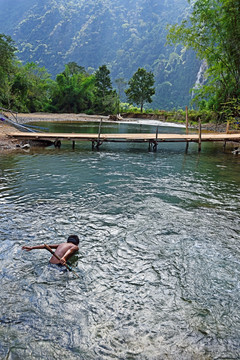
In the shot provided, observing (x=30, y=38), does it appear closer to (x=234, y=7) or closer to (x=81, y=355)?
(x=234, y=7)

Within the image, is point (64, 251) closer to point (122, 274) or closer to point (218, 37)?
point (122, 274)

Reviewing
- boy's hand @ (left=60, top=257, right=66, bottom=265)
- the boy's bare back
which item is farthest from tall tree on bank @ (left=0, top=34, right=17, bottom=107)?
boy's hand @ (left=60, top=257, right=66, bottom=265)

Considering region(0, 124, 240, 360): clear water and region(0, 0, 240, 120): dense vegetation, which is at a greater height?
region(0, 0, 240, 120): dense vegetation

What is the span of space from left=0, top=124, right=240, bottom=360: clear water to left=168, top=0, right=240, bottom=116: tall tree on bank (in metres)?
18.1

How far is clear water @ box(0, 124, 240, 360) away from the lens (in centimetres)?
348

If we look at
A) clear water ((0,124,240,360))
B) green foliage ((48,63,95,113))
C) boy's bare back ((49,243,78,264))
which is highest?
green foliage ((48,63,95,113))

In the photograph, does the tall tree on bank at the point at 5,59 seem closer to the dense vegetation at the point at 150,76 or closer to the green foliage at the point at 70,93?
the dense vegetation at the point at 150,76

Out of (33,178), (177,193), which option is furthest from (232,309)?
(33,178)

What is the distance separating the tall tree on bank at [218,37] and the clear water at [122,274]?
18.1 meters

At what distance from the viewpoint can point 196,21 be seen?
79.7 feet

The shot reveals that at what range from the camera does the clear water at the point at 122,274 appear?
3479mm

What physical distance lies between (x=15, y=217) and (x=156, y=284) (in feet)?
14.3

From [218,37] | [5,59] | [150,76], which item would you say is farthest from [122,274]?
[150,76]

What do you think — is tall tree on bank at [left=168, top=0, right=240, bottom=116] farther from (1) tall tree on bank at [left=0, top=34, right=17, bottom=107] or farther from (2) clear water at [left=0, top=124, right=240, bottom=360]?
(1) tall tree on bank at [left=0, top=34, right=17, bottom=107]
